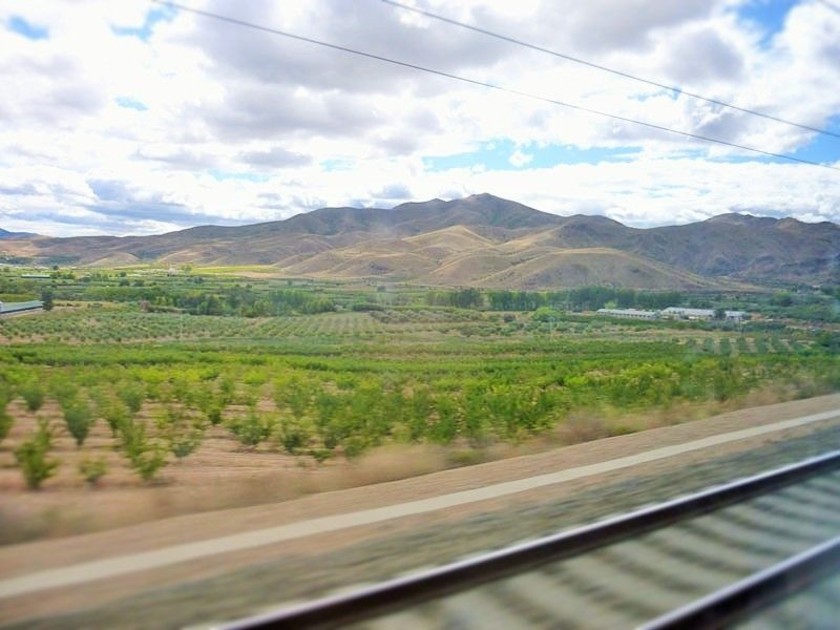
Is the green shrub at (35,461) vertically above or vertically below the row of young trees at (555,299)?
below

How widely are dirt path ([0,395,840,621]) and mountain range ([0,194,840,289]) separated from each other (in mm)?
12475

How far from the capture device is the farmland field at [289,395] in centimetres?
1116

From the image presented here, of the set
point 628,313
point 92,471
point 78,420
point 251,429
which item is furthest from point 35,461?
point 628,313

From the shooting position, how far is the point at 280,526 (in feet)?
31.3

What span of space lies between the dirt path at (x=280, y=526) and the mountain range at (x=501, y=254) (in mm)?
12475

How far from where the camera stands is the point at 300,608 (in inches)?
224

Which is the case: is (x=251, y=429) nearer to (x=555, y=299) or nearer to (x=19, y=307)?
(x=19, y=307)

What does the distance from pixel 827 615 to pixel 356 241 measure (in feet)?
243

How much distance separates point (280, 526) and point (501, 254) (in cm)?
6387

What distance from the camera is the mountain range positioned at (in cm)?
3712

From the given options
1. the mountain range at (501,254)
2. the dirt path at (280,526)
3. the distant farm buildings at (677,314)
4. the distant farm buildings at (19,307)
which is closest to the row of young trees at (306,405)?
the dirt path at (280,526)

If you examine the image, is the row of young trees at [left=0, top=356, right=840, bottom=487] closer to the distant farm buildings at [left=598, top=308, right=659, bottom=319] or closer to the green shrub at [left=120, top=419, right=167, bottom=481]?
the green shrub at [left=120, top=419, right=167, bottom=481]

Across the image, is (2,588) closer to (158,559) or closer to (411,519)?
(158,559)

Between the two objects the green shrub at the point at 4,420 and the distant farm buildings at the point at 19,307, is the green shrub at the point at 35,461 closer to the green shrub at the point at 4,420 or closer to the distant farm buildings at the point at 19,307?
the green shrub at the point at 4,420
